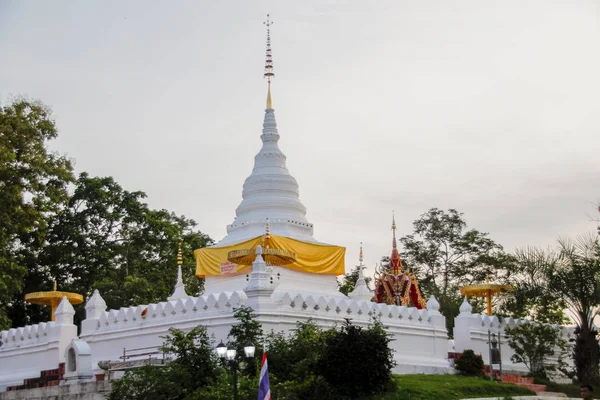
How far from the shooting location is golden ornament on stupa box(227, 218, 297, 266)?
34184mm

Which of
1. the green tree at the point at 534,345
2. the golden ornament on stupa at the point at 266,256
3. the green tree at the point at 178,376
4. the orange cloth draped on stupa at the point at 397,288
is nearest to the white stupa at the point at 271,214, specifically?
the golden ornament on stupa at the point at 266,256

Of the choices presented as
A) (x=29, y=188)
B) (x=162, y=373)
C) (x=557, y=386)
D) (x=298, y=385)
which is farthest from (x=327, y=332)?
(x=29, y=188)

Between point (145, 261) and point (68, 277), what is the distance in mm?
4220

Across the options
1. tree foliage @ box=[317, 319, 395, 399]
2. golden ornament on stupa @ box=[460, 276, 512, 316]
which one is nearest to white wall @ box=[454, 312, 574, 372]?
golden ornament on stupa @ box=[460, 276, 512, 316]

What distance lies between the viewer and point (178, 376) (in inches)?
1044

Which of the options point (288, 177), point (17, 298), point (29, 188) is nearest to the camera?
point (288, 177)

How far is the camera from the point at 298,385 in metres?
25.3

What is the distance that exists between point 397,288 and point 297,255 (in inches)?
297

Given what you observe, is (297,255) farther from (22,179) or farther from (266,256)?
(22,179)

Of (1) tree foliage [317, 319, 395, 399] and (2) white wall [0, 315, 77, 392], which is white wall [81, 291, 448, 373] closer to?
(2) white wall [0, 315, 77, 392]

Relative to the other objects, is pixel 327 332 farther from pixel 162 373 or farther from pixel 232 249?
pixel 232 249

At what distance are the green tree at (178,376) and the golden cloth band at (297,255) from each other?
32.0 feet

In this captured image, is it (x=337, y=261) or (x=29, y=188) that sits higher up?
(x=29, y=188)

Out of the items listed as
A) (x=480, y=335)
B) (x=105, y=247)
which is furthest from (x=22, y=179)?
(x=480, y=335)
